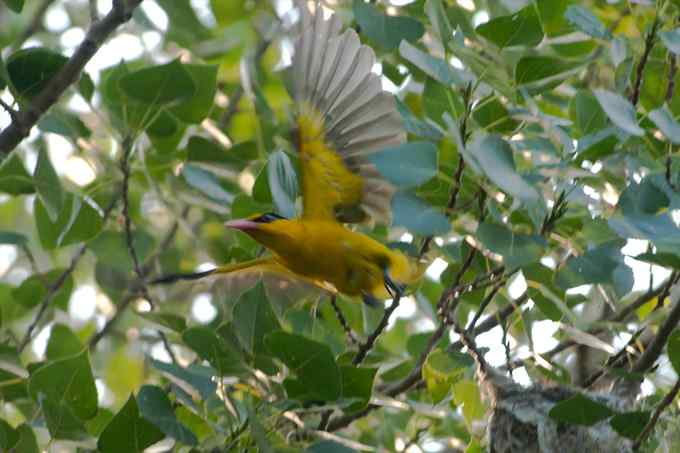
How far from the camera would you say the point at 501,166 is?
213 cm

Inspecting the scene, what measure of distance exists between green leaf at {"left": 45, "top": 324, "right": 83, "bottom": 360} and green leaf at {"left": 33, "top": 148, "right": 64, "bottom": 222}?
1.75ft

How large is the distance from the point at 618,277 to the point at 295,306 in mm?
1228

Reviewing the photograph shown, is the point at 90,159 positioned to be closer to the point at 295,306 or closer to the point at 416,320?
the point at 295,306

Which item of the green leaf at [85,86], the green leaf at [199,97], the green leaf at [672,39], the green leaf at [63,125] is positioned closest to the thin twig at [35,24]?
the green leaf at [63,125]

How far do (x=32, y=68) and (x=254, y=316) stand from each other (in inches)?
35.9

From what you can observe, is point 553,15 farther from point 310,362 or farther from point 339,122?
point 310,362

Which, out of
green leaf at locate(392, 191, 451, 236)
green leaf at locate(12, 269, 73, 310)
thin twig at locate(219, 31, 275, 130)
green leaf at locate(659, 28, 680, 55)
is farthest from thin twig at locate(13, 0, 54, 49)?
green leaf at locate(659, 28, 680, 55)

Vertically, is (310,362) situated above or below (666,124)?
below

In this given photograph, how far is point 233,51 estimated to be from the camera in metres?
4.45

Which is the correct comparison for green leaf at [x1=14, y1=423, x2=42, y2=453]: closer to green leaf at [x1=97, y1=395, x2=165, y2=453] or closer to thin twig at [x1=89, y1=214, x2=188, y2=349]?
green leaf at [x1=97, y1=395, x2=165, y2=453]

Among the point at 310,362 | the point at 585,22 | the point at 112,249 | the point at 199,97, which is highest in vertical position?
the point at 585,22

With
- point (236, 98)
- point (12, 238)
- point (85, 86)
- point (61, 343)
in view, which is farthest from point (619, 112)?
point (236, 98)

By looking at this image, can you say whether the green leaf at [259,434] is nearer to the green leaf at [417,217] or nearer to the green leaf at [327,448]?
the green leaf at [327,448]

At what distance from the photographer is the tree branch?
2.88m
